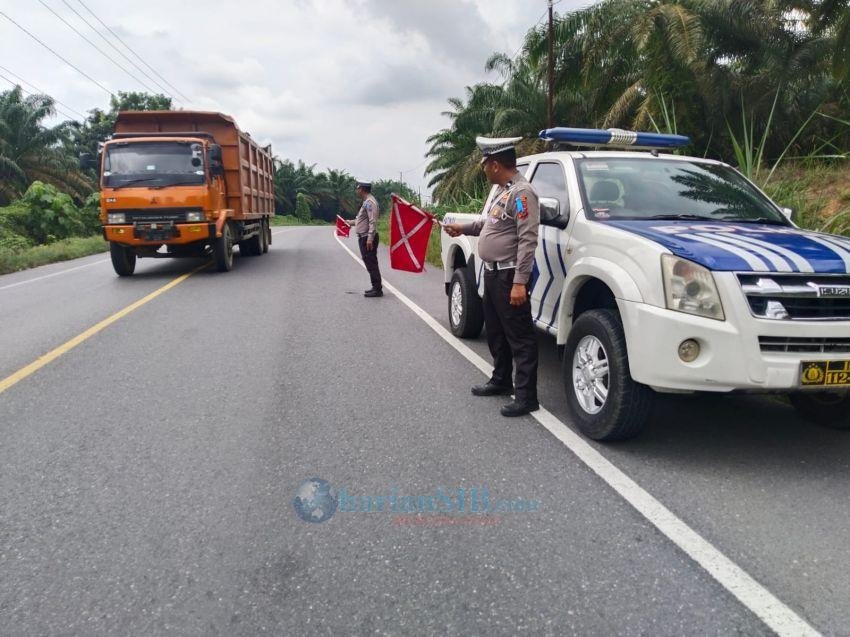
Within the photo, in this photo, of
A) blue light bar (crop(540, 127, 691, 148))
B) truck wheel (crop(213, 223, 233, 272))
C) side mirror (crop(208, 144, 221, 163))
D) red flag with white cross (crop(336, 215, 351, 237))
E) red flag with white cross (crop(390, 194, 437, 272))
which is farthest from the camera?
truck wheel (crop(213, 223, 233, 272))

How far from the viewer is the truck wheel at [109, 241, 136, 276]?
474 inches

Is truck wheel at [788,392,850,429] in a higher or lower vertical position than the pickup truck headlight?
lower

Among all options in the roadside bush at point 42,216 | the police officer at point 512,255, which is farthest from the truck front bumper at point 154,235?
the roadside bush at point 42,216

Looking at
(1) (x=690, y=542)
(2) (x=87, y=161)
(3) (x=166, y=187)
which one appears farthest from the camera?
(2) (x=87, y=161)

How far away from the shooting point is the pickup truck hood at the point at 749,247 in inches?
129

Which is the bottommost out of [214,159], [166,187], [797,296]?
[797,296]

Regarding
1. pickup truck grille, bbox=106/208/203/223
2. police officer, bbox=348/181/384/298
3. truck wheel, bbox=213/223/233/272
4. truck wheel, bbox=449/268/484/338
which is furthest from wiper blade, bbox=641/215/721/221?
truck wheel, bbox=213/223/233/272

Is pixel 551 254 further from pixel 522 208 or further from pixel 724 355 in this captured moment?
pixel 724 355

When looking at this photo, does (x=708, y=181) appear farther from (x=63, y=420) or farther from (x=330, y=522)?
(x=63, y=420)

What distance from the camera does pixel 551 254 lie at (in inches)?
185

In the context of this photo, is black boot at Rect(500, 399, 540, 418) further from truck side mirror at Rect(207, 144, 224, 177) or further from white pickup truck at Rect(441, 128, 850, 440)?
truck side mirror at Rect(207, 144, 224, 177)

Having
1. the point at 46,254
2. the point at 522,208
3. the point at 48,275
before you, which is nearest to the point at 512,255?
the point at 522,208

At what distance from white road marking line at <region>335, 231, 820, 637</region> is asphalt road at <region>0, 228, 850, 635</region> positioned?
0.17 feet

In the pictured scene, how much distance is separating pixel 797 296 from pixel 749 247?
392mm
